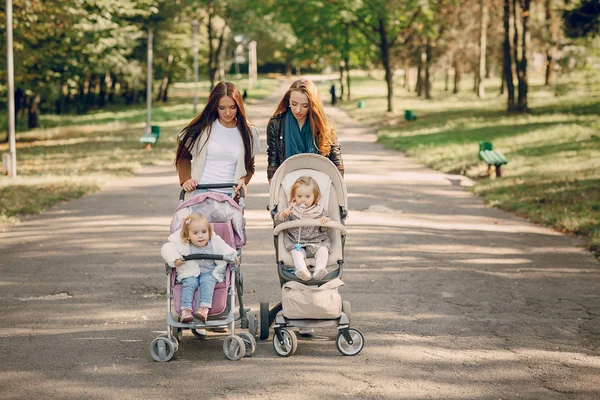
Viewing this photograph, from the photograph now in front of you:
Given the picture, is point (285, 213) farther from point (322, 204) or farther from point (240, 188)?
point (240, 188)

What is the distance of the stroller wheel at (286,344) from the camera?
6164 millimetres

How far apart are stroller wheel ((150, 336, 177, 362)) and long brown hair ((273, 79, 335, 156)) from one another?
1.96 m

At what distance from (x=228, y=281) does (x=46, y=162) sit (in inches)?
701

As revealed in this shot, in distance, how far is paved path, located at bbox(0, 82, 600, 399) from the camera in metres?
5.57

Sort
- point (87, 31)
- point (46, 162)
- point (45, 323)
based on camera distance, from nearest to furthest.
→ point (45, 323)
point (46, 162)
point (87, 31)

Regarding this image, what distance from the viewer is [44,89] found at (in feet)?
114

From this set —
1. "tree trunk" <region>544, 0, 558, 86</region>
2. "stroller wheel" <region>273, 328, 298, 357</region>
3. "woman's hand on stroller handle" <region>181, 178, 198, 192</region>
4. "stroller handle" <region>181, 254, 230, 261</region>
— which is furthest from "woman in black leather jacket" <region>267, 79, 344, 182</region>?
"tree trunk" <region>544, 0, 558, 86</region>

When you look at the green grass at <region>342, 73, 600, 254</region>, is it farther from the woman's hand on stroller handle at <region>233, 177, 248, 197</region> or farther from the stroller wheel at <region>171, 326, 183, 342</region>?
the stroller wheel at <region>171, 326, 183, 342</region>

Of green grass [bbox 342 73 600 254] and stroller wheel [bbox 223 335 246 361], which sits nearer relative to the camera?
stroller wheel [bbox 223 335 246 361]

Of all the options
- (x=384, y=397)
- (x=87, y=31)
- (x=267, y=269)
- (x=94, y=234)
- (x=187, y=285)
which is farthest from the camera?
(x=87, y=31)

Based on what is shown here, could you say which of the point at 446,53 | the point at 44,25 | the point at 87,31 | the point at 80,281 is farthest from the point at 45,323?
the point at 446,53

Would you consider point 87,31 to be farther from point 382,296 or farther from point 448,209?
point 382,296

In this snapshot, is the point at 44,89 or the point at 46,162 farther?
the point at 44,89

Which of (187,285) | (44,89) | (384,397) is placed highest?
(44,89)
